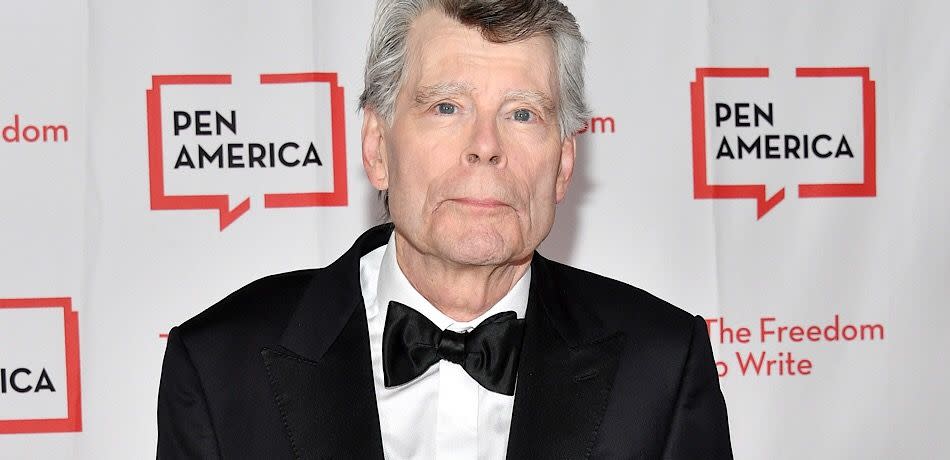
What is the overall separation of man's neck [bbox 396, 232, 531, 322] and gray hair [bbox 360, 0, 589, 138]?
0.75 feet

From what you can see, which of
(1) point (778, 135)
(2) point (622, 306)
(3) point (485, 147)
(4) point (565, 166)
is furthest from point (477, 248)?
(1) point (778, 135)

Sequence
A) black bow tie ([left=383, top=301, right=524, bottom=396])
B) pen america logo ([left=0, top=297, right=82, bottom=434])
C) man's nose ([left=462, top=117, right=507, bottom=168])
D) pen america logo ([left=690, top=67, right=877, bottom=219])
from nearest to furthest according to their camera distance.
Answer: man's nose ([left=462, top=117, right=507, bottom=168])
black bow tie ([left=383, top=301, right=524, bottom=396])
pen america logo ([left=0, top=297, right=82, bottom=434])
pen america logo ([left=690, top=67, right=877, bottom=219])

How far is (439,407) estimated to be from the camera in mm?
1739

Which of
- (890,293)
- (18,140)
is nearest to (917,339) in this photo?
(890,293)

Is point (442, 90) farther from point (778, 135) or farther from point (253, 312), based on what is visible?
point (778, 135)

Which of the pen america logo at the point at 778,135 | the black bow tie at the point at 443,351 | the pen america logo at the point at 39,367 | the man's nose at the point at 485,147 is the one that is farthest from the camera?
the pen america logo at the point at 778,135

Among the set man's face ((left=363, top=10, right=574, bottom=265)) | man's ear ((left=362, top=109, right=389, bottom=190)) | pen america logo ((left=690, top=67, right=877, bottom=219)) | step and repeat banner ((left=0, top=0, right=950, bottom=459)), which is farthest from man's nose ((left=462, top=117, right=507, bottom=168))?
pen america logo ((left=690, top=67, right=877, bottom=219))

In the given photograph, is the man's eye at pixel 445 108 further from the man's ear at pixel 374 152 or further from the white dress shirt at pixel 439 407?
the white dress shirt at pixel 439 407

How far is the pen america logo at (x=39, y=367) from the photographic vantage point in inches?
106

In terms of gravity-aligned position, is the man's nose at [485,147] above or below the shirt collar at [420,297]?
above

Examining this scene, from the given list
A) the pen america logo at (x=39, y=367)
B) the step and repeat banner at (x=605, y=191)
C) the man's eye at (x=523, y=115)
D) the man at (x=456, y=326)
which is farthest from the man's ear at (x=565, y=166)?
the pen america logo at (x=39, y=367)

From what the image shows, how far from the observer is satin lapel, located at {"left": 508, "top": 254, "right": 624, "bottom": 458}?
1651mm

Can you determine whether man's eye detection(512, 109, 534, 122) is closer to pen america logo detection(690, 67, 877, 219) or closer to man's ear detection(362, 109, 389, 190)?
man's ear detection(362, 109, 389, 190)

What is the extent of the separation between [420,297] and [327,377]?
21cm
